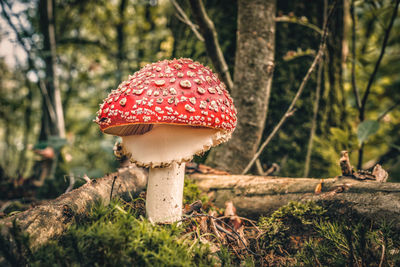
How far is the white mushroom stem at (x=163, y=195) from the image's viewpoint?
173 cm

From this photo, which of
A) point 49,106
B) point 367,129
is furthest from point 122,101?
point 49,106

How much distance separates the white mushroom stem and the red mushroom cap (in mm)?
442

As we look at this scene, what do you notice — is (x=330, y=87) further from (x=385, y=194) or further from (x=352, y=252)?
(x=352, y=252)

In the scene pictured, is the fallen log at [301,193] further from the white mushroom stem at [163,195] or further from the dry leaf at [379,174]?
the white mushroom stem at [163,195]

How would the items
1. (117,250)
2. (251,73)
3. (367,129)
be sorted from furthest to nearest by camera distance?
(251,73) < (367,129) < (117,250)

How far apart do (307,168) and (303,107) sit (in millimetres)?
795

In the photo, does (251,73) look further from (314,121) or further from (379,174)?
(379,174)

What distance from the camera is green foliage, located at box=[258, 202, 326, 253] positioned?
5.69 ft

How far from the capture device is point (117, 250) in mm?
1251

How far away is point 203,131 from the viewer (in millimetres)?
1697

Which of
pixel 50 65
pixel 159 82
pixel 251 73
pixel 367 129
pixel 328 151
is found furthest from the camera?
pixel 50 65

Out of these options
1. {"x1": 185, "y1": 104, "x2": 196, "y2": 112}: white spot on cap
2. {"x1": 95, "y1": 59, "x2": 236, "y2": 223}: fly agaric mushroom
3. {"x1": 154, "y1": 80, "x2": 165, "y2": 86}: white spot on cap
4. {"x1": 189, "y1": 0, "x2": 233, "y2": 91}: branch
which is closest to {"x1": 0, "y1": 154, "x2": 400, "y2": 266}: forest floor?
{"x1": 95, "y1": 59, "x2": 236, "y2": 223}: fly agaric mushroom

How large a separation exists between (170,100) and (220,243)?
97 cm

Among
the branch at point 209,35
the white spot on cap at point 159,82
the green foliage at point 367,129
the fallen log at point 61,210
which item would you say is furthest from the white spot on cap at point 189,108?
the green foliage at point 367,129
